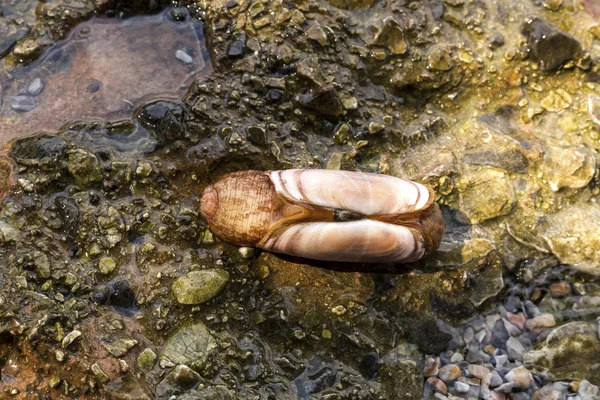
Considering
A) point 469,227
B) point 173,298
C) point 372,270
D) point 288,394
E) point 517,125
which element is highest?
point 517,125

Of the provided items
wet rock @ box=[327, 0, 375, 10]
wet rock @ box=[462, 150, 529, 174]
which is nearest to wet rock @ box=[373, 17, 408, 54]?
wet rock @ box=[327, 0, 375, 10]

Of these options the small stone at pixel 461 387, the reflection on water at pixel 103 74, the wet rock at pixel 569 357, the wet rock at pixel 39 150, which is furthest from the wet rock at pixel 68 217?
the wet rock at pixel 569 357

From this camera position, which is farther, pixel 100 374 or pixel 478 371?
pixel 478 371

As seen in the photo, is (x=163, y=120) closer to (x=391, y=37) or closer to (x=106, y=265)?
(x=106, y=265)

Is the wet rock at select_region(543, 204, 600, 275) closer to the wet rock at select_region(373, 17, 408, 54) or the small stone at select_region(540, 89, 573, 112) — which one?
the small stone at select_region(540, 89, 573, 112)

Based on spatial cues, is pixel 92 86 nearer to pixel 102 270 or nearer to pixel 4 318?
pixel 102 270

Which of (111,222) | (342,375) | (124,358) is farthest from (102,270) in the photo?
(342,375)

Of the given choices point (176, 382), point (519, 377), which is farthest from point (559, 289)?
point (176, 382)
